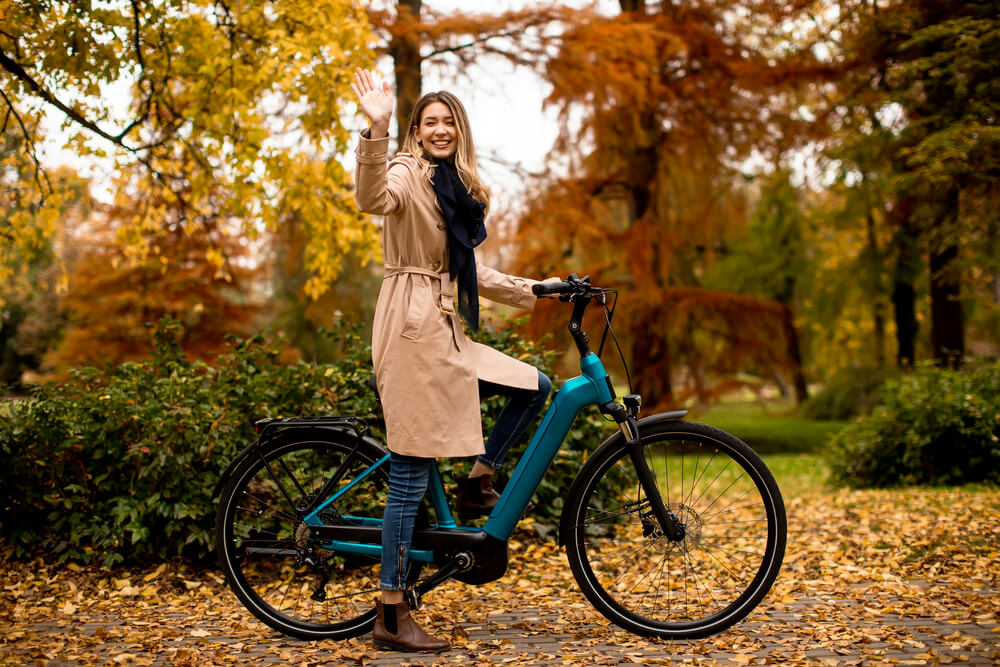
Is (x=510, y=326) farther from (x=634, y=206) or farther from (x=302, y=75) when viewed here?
(x=634, y=206)

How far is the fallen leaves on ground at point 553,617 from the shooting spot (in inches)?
115

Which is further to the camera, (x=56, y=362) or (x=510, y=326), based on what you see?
(x=56, y=362)

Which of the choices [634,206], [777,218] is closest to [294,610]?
[634,206]

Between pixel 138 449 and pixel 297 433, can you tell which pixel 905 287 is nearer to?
pixel 138 449

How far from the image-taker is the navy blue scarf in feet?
9.51

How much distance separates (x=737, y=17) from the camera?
1474 cm

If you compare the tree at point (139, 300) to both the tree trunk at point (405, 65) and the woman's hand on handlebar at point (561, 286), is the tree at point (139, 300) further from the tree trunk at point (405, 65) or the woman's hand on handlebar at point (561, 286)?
the woman's hand on handlebar at point (561, 286)

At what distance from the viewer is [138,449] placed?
4.09 meters

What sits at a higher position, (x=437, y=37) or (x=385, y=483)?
(x=437, y=37)

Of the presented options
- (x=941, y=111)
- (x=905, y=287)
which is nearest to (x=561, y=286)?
(x=941, y=111)

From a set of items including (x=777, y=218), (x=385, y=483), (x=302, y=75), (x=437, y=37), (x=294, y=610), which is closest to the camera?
(x=385, y=483)

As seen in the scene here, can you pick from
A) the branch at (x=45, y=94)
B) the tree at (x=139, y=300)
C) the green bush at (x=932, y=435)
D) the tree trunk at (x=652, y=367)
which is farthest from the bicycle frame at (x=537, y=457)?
the tree at (x=139, y=300)

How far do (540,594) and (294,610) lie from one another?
3.65ft

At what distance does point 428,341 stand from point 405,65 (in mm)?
7109
